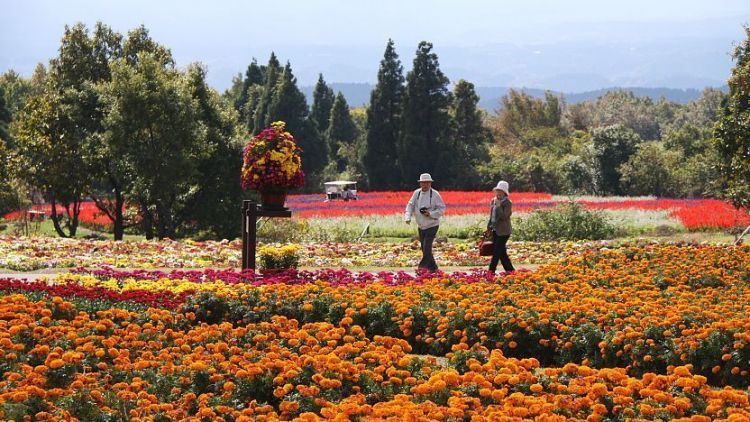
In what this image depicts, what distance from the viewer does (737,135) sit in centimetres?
2280

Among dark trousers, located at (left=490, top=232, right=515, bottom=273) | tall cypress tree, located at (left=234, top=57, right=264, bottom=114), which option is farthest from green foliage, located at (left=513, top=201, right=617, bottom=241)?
tall cypress tree, located at (left=234, top=57, right=264, bottom=114)

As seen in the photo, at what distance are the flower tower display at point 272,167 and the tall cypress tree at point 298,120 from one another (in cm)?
4887

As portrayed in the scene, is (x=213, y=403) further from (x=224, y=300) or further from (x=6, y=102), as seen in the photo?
(x=6, y=102)

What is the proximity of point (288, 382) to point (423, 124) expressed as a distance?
4705 centimetres

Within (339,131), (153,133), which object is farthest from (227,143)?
(339,131)

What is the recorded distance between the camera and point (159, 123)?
29156 mm

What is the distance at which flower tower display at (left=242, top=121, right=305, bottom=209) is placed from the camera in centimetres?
1609

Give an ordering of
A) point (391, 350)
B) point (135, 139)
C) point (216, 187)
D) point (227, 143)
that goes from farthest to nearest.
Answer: point (227, 143) < point (216, 187) < point (135, 139) < point (391, 350)

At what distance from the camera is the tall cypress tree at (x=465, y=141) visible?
54.3 m

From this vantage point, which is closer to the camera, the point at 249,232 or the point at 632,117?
the point at 249,232

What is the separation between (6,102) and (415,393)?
73.7 m

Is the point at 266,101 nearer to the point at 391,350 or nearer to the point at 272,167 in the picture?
the point at 272,167

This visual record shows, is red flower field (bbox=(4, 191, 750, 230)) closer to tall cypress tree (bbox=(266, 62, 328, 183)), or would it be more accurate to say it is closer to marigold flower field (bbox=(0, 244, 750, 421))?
marigold flower field (bbox=(0, 244, 750, 421))

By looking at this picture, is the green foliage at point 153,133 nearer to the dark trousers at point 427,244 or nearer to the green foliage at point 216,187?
the green foliage at point 216,187
